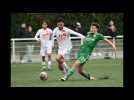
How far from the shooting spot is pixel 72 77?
1430 cm

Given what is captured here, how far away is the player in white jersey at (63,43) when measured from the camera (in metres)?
14.5

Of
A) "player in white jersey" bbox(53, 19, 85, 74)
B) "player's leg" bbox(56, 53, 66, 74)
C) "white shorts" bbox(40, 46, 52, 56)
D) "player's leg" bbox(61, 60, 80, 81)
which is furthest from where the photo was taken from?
"white shorts" bbox(40, 46, 52, 56)

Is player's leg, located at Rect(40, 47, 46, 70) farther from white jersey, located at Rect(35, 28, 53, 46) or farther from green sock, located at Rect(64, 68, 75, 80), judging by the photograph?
green sock, located at Rect(64, 68, 75, 80)

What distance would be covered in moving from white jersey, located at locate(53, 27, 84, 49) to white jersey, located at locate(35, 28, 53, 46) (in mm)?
133

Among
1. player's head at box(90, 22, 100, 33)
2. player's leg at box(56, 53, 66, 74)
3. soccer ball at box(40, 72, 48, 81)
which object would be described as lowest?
soccer ball at box(40, 72, 48, 81)

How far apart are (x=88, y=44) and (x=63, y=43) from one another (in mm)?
886

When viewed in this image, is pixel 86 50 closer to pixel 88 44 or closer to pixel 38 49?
pixel 88 44

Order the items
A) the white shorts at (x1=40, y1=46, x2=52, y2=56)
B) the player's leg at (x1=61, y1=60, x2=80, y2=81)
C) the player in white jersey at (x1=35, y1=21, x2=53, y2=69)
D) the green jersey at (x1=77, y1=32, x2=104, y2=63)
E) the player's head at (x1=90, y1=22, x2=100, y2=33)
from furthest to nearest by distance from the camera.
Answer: the white shorts at (x1=40, y1=46, x2=52, y2=56) → the player in white jersey at (x1=35, y1=21, x2=53, y2=69) → the green jersey at (x1=77, y1=32, x2=104, y2=63) → the player's leg at (x1=61, y1=60, x2=80, y2=81) → the player's head at (x1=90, y1=22, x2=100, y2=33)

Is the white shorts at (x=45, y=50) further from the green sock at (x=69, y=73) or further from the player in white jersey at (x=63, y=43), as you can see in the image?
the green sock at (x=69, y=73)

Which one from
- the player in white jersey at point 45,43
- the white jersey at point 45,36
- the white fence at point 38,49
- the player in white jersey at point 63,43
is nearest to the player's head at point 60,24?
the player in white jersey at point 63,43

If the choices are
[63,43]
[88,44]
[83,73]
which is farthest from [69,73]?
[63,43]

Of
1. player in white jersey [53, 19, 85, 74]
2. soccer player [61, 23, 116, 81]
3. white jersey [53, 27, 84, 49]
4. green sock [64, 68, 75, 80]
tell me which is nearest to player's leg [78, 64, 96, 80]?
soccer player [61, 23, 116, 81]

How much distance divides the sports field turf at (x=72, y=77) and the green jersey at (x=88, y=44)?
11.0 inches

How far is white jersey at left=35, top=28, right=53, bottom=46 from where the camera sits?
14.6 metres
